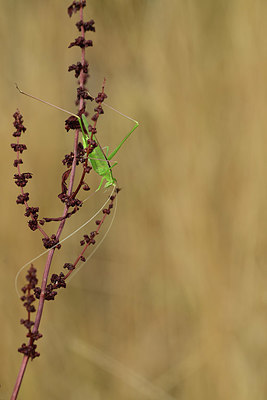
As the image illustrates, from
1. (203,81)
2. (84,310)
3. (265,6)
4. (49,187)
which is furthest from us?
(84,310)

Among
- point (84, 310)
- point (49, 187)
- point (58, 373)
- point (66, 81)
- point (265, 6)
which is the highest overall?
point (265, 6)

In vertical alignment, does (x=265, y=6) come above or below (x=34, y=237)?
above

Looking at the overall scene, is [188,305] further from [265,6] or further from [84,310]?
[265,6]

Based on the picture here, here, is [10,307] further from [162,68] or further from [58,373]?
[162,68]

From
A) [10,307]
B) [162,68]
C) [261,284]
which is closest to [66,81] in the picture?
[162,68]

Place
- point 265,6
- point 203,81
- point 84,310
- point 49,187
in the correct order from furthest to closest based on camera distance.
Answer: point 84,310
point 49,187
point 203,81
point 265,6

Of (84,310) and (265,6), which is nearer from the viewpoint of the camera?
(265,6)
